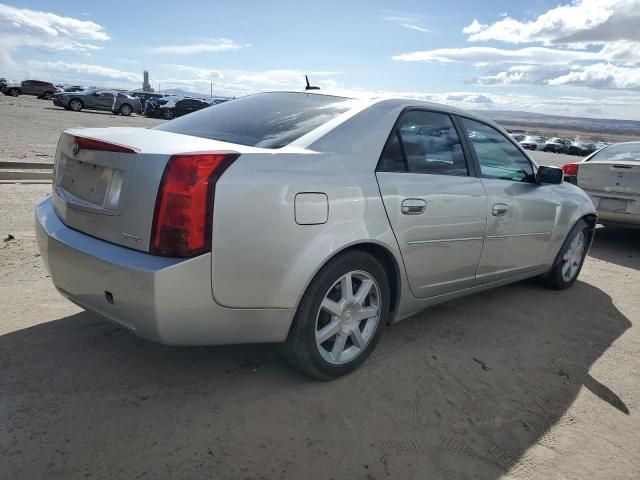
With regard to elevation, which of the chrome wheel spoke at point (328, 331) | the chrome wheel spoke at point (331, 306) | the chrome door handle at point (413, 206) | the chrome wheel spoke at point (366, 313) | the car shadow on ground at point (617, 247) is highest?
the chrome door handle at point (413, 206)

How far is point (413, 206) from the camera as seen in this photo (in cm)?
299

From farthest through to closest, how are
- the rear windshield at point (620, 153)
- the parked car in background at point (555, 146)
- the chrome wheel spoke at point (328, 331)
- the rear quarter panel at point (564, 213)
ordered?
the parked car in background at point (555, 146) < the rear windshield at point (620, 153) < the rear quarter panel at point (564, 213) < the chrome wheel spoke at point (328, 331)

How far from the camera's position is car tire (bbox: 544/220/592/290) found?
15.5ft

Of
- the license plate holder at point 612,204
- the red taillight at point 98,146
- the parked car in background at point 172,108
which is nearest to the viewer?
the red taillight at point 98,146

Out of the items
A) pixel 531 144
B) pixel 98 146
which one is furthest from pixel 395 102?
pixel 531 144

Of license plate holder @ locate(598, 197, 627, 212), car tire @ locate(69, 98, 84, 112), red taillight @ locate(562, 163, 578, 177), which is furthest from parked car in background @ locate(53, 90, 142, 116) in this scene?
license plate holder @ locate(598, 197, 627, 212)

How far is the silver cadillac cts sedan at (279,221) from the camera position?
7.29 ft

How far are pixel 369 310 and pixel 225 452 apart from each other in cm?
113

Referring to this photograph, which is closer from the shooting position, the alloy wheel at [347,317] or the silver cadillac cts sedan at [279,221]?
the silver cadillac cts sedan at [279,221]

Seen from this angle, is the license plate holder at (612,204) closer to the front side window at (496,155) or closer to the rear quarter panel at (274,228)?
the front side window at (496,155)

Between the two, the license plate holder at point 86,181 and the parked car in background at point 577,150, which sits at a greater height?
the license plate holder at point 86,181

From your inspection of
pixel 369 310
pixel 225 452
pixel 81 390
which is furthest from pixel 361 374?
pixel 81 390

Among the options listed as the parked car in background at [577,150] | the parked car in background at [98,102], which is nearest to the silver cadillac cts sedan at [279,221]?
the parked car in background at [98,102]

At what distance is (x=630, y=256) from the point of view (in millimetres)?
6594
